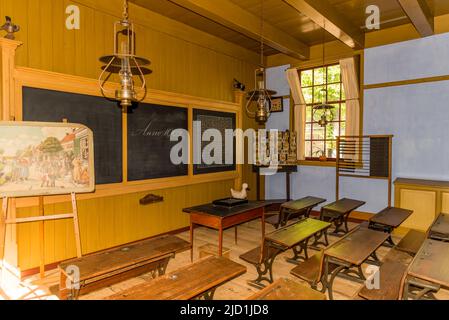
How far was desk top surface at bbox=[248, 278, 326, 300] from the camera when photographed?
Answer: 189 centimetres

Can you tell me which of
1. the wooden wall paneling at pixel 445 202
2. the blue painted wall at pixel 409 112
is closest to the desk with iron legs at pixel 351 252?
the wooden wall paneling at pixel 445 202

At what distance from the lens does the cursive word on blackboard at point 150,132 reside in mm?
4566

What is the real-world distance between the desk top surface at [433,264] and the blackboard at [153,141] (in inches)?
145

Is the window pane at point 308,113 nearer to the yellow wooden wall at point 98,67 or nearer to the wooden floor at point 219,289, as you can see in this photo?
the yellow wooden wall at point 98,67

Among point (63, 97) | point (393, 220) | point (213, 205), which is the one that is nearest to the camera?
point (63, 97)

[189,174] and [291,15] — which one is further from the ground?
[291,15]

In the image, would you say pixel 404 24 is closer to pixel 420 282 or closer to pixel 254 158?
pixel 254 158

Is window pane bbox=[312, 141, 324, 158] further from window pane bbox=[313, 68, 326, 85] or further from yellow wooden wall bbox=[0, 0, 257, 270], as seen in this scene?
yellow wooden wall bbox=[0, 0, 257, 270]

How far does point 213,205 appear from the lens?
14.3 feet

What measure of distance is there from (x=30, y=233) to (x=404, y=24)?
6689 millimetres

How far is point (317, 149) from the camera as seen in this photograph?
6539mm

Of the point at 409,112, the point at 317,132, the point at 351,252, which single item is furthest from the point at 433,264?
the point at 317,132

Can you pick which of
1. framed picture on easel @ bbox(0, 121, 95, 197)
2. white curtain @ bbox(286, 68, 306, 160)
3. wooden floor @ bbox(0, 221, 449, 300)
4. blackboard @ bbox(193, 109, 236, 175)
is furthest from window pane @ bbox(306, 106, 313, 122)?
framed picture on easel @ bbox(0, 121, 95, 197)

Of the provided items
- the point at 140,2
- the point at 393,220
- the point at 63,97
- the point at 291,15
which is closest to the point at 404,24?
the point at 291,15
